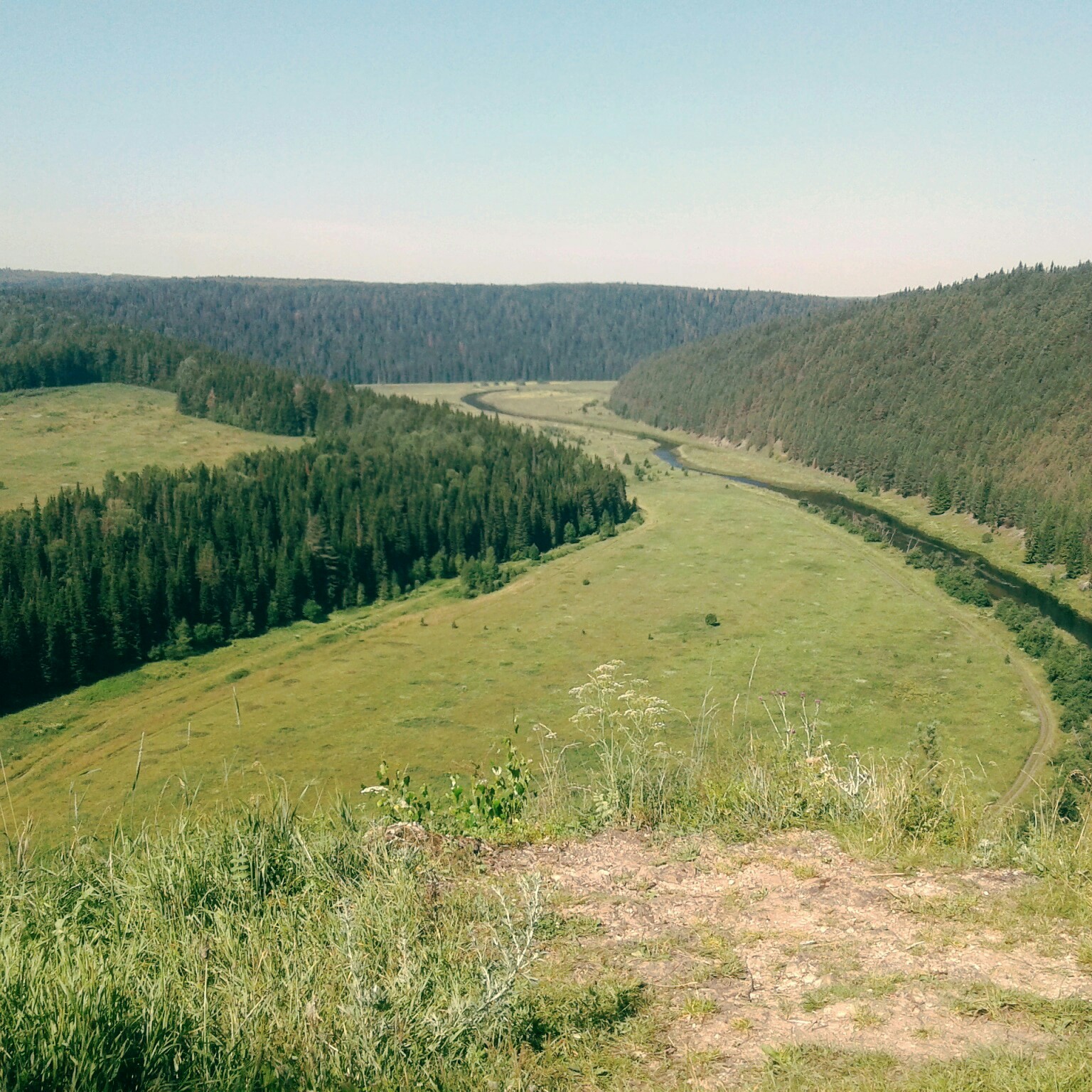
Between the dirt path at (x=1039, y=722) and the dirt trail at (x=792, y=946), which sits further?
the dirt path at (x=1039, y=722)

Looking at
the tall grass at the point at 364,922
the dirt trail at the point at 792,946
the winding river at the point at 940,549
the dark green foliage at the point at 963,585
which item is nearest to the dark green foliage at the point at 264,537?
the winding river at the point at 940,549

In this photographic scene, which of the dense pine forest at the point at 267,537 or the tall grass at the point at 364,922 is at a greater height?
the tall grass at the point at 364,922

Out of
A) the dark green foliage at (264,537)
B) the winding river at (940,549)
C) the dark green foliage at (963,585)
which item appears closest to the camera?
the dark green foliage at (264,537)

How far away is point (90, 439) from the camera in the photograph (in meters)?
160

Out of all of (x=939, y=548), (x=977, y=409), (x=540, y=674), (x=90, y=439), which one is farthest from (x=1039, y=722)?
(x=90, y=439)

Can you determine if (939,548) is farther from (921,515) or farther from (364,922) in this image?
(364,922)

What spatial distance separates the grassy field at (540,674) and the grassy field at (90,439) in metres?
64.8

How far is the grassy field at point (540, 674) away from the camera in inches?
2251

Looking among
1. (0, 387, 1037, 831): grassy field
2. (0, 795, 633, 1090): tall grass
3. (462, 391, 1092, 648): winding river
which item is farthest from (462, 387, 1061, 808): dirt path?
(0, 795, 633, 1090): tall grass

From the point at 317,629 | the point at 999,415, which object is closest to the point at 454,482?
the point at 317,629

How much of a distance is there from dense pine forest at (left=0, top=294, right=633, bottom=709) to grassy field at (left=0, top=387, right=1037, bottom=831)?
462cm

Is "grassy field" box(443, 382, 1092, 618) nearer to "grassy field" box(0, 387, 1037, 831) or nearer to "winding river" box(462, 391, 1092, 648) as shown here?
"winding river" box(462, 391, 1092, 648)

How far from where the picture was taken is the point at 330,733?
62281 millimetres

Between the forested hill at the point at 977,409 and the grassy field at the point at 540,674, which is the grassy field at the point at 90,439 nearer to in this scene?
the grassy field at the point at 540,674
